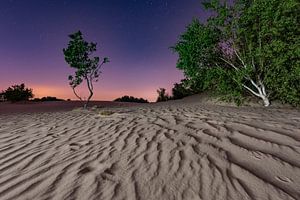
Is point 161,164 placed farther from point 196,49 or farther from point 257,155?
point 196,49

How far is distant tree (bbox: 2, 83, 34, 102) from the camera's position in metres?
22.2

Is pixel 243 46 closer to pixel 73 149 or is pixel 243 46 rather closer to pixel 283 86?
pixel 283 86

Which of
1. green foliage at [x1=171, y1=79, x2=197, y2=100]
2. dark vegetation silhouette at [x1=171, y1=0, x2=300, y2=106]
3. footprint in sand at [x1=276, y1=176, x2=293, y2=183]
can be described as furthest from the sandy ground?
green foliage at [x1=171, y1=79, x2=197, y2=100]

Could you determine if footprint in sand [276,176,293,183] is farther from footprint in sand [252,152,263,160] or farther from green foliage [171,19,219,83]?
green foliage [171,19,219,83]

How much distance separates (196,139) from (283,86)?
8.14 m

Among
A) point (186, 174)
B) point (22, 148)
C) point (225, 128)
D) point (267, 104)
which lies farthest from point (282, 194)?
point (267, 104)

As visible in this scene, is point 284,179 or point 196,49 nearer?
point 284,179

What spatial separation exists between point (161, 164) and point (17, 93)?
906 inches

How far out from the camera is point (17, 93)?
2230 centimetres

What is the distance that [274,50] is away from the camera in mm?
10109

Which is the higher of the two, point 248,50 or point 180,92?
point 248,50

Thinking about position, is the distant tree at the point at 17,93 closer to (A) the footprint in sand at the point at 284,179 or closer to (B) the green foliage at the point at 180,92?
(B) the green foliage at the point at 180,92

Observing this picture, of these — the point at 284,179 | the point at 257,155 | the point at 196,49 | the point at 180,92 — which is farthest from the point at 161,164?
the point at 180,92

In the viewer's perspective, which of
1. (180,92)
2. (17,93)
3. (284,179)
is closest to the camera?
(284,179)
